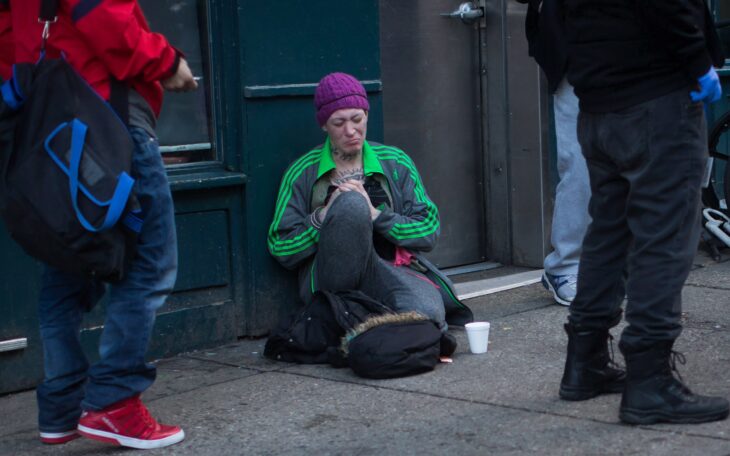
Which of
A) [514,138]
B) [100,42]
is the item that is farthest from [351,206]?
[514,138]

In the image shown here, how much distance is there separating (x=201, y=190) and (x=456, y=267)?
7.30 ft

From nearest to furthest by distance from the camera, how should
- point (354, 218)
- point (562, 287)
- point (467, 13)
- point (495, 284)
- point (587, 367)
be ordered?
point (587, 367)
point (354, 218)
point (562, 287)
point (495, 284)
point (467, 13)

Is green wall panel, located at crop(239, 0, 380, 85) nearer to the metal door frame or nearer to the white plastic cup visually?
the metal door frame

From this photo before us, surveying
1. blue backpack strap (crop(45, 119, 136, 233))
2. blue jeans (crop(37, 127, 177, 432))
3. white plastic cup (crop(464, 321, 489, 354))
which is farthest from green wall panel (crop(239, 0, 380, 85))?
blue backpack strap (crop(45, 119, 136, 233))

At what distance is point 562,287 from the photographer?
5.94 m

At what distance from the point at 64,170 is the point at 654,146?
1785 millimetres

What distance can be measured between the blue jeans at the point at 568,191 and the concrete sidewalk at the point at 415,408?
0.45 m

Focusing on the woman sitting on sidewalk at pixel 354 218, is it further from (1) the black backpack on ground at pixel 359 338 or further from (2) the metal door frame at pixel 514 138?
(2) the metal door frame at pixel 514 138

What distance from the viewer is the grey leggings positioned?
5.17 metres

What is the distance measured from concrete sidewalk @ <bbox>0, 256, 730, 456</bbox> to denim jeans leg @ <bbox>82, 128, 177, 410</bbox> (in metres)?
0.27

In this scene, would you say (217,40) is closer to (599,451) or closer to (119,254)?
(119,254)

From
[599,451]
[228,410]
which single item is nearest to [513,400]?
[599,451]

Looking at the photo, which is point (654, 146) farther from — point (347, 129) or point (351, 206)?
point (347, 129)

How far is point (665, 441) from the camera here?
371 centimetres
